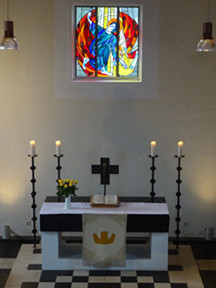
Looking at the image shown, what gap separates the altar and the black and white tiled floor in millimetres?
119

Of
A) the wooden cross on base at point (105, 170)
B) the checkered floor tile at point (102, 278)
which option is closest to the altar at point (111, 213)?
the checkered floor tile at point (102, 278)

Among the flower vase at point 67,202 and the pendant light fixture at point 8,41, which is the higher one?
the pendant light fixture at point 8,41

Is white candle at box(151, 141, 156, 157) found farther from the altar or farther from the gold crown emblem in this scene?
the gold crown emblem

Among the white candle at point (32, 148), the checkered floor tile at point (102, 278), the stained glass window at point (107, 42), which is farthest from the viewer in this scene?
the stained glass window at point (107, 42)

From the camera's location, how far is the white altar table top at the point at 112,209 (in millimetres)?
7223

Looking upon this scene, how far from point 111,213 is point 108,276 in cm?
85

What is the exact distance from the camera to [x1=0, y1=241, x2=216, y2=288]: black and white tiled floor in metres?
7.02

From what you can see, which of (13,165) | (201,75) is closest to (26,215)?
(13,165)

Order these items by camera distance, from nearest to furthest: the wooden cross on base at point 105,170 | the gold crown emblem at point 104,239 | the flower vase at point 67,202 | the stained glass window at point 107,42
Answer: the gold crown emblem at point 104,239 → the flower vase at point 67,202 → the wooden cross on base at point 105,170 → the stained glass window at point 107,42

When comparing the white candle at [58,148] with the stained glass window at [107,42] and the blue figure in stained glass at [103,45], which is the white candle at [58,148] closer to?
the stained glass window at [107,42]

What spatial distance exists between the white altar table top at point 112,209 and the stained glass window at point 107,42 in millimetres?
2056

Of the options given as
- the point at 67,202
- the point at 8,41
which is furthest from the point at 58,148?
the point at 8,41

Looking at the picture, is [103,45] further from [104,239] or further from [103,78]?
[104,239]

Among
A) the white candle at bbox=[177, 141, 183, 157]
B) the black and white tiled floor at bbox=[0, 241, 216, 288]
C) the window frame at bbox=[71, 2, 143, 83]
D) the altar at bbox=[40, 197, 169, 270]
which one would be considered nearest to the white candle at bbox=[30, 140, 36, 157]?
the altar at bbox=[40, 197, 169, 270]
